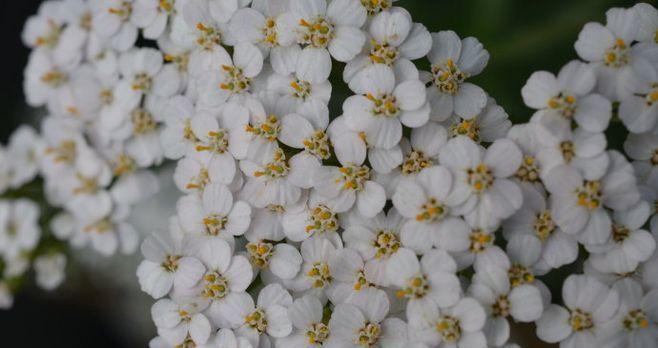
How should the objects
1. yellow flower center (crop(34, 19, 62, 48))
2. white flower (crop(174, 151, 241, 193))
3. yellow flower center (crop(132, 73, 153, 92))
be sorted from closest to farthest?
white flower (crop(174, 151, 241, 193)), yellow flower center (crop(132, 73, 153, 92)), yellow flower center (crop(34, 19, 62, 48))

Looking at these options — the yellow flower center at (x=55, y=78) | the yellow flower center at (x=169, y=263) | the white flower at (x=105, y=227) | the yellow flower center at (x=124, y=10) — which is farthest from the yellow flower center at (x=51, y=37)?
the yellow flower center at (x=169, y=263)

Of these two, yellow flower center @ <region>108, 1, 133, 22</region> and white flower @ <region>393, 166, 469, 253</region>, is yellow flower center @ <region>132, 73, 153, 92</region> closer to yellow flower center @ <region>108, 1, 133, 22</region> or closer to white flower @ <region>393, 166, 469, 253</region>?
yellow flower center @ <region>108, 1, 133, 22</region>

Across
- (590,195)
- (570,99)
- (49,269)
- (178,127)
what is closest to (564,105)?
(570,99)

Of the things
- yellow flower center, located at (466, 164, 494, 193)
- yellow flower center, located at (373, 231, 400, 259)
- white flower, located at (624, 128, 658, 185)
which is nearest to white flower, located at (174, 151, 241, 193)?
yellow flower center, located at (373, 231, 400, 259)

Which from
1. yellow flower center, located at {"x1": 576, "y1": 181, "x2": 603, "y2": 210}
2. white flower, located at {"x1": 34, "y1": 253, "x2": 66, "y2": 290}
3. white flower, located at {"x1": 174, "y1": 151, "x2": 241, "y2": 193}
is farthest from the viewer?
white flower, located at {"x1": 34, "y1": 253, "x2": 66, "y2": 290}

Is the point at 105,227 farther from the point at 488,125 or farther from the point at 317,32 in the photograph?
the point at 488,125

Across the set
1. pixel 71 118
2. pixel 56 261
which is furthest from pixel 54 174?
pixel 56 261
